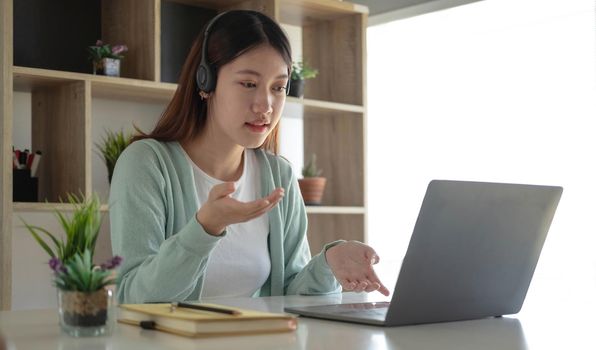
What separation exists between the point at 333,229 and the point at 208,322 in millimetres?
2802

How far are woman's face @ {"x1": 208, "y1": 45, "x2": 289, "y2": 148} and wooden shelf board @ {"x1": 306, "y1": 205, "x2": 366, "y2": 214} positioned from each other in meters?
1.51

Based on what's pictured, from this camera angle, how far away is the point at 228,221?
1495 millimetres

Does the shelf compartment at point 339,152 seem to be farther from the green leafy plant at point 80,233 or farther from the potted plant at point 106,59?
the green leafy plant at point 80,233

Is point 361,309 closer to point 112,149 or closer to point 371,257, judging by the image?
point 371,257

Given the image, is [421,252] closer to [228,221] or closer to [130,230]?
[228,221]

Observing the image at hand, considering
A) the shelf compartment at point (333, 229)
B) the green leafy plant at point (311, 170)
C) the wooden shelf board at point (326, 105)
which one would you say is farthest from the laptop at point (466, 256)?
the shelf compartment at point (333, 229)

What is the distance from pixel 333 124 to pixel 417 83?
1.84 ft

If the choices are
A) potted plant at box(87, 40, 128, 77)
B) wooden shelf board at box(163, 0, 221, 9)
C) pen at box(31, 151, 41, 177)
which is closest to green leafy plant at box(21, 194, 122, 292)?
pen at box(31, 151, 41, 177)

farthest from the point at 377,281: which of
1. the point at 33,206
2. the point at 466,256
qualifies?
the point at 33,206

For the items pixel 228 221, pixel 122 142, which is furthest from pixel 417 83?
pixel 228 221

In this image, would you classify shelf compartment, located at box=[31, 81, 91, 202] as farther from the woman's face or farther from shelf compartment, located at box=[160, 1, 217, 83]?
the woman's face

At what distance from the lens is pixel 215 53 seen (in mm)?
2078

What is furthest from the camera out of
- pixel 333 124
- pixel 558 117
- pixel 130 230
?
pixel 333 124

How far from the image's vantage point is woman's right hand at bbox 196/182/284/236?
4.67 feet
